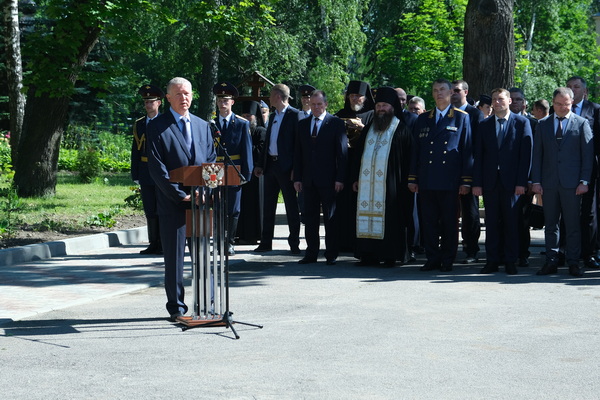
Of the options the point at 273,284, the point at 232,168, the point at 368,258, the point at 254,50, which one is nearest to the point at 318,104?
the point at 368,258

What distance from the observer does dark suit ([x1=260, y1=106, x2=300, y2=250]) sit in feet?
43.1

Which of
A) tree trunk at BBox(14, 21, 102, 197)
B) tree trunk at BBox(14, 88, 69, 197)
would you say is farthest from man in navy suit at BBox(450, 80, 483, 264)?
tree trunk at BBox(14, 88, 69, 197)

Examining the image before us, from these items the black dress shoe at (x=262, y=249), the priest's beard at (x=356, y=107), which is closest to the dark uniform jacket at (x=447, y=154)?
the priest's beard at (x=356, y=107)

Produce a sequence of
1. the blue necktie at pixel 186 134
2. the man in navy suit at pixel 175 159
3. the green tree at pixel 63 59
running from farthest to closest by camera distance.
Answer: the green tree at pixel 63 59 < the blue necktie at pixel 186 134 < the man in navy suit at pixel 175 159

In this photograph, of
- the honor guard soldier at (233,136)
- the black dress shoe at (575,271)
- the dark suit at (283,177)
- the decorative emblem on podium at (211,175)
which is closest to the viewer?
the decorative emblem on podium at (211,175)

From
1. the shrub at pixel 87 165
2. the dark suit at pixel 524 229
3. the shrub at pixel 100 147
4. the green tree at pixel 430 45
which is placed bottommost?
the dark suit at pixel 524 229

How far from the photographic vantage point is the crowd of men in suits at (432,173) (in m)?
11.2

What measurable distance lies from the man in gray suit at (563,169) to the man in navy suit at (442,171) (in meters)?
0.84

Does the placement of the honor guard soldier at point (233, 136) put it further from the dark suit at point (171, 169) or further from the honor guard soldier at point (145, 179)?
the dark suit at point (171, 169)

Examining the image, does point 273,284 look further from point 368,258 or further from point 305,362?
point 305,362

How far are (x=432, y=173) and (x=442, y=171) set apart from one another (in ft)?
0.39

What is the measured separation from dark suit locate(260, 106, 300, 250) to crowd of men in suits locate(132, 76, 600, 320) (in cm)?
2

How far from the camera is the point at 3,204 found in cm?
1738

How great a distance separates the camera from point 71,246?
13383 mm
